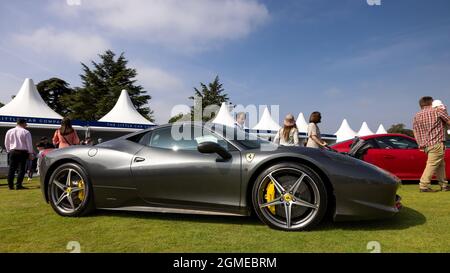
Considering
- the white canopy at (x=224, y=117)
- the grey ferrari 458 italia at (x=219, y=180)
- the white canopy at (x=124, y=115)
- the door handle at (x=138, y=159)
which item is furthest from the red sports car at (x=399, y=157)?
the white canopy at (x=124, y=115)

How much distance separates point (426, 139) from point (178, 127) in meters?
4.57

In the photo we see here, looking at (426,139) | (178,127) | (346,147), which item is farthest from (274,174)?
(346,147)

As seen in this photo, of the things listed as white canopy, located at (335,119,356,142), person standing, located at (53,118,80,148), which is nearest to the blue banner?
person standing, located at (53,118,80,148)

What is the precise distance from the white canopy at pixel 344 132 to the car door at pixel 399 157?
24416mm

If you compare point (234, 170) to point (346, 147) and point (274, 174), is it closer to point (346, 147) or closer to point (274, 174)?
point (274, 174)

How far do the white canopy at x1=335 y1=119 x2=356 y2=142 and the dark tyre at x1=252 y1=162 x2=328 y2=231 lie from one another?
28925 millimetres

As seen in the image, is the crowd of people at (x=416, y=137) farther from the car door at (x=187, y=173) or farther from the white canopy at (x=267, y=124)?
the white canopy at (x=267, y=124)

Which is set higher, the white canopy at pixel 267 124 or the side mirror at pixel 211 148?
the white canopy at pixel 267 124

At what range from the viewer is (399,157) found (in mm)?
6352

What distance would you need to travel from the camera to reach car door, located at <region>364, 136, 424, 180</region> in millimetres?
6299

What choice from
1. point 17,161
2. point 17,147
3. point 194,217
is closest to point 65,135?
point 17,147

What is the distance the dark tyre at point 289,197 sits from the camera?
8.92 ft

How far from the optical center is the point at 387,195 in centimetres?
276

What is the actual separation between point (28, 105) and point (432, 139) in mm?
18294
